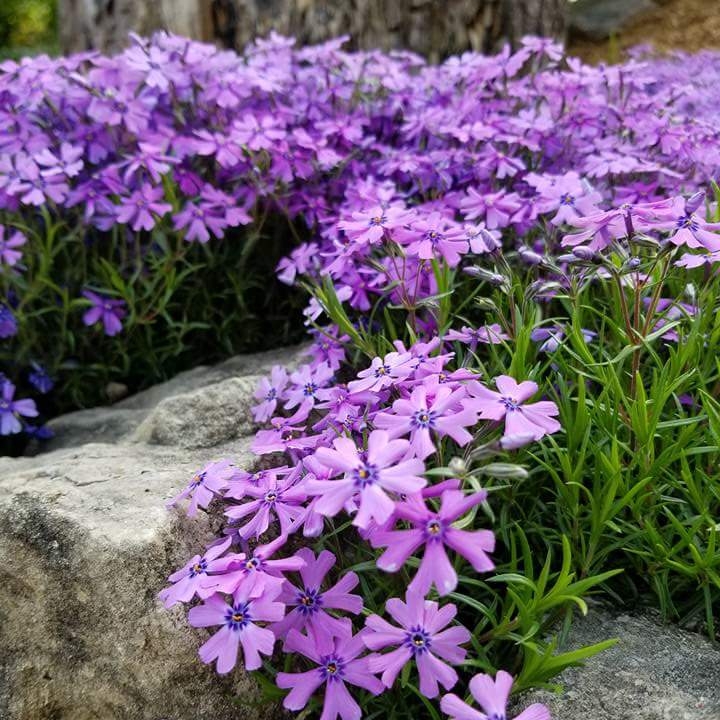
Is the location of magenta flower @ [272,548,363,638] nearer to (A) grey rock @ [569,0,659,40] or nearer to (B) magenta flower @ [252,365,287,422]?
(B) magenta flower @ [252,365,287,422]

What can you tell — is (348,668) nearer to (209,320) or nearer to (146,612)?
(146,612)

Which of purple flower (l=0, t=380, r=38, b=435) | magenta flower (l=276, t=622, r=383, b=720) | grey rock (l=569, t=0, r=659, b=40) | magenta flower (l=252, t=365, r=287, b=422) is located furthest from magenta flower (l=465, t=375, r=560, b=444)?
grey rock (l=569, t=0, r=659, b=40)

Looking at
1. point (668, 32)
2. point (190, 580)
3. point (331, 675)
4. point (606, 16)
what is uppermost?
point (606, 16)

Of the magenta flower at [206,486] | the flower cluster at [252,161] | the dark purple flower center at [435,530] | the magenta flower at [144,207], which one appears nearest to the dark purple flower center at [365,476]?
the dark purple flower center at [435,530]

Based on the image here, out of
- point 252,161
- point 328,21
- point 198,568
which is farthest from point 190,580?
point 328,21

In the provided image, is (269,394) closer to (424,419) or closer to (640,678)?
(424,419)

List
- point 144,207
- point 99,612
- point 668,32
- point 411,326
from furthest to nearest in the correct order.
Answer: point 668,32 → point 144,207 → point 411,326 → point 99,612
